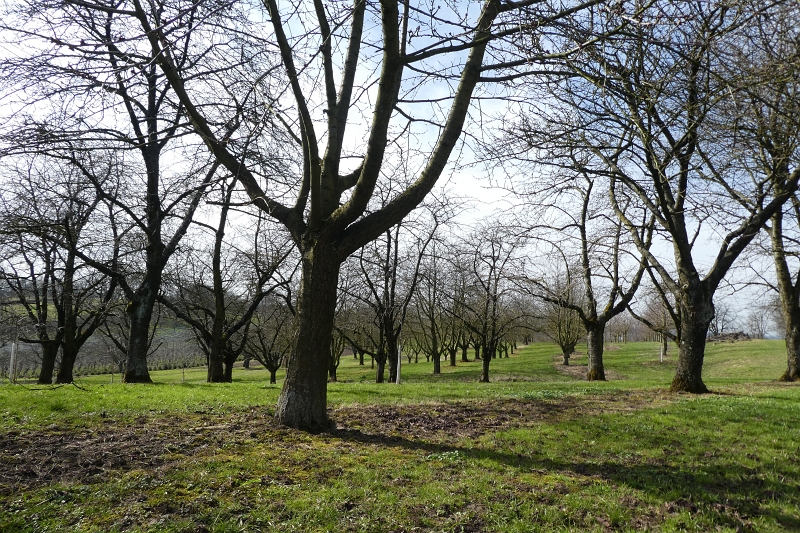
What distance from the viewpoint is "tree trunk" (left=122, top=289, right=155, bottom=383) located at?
13.3 m

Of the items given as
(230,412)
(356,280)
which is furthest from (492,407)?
(356,280)

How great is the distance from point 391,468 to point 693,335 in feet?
32.4

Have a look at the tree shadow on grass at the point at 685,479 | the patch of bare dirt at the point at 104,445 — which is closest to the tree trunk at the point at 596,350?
the tree shadow on grass at the point at 685,479

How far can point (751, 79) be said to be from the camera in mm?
5734

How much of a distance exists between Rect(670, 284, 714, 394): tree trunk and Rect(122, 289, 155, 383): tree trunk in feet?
49.9

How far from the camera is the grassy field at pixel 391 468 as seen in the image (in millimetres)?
3723

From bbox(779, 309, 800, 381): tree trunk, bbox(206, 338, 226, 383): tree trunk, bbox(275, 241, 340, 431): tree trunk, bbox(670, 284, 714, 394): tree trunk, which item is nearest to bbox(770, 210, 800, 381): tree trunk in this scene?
bbox(779, 309, 800, 381): tree trunk

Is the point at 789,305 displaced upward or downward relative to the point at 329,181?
downward

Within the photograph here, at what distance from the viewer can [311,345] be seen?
616cm

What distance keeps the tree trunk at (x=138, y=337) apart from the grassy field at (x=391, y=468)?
16.8ft

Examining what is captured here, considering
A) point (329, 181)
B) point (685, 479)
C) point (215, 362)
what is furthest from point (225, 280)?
point (685, 479)

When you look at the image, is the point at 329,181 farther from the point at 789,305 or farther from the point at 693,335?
the point at 789,305

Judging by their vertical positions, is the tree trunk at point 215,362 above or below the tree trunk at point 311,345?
below

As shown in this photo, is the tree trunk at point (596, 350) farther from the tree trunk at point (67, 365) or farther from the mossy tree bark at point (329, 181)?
the tree trunk at point (67, 365)
